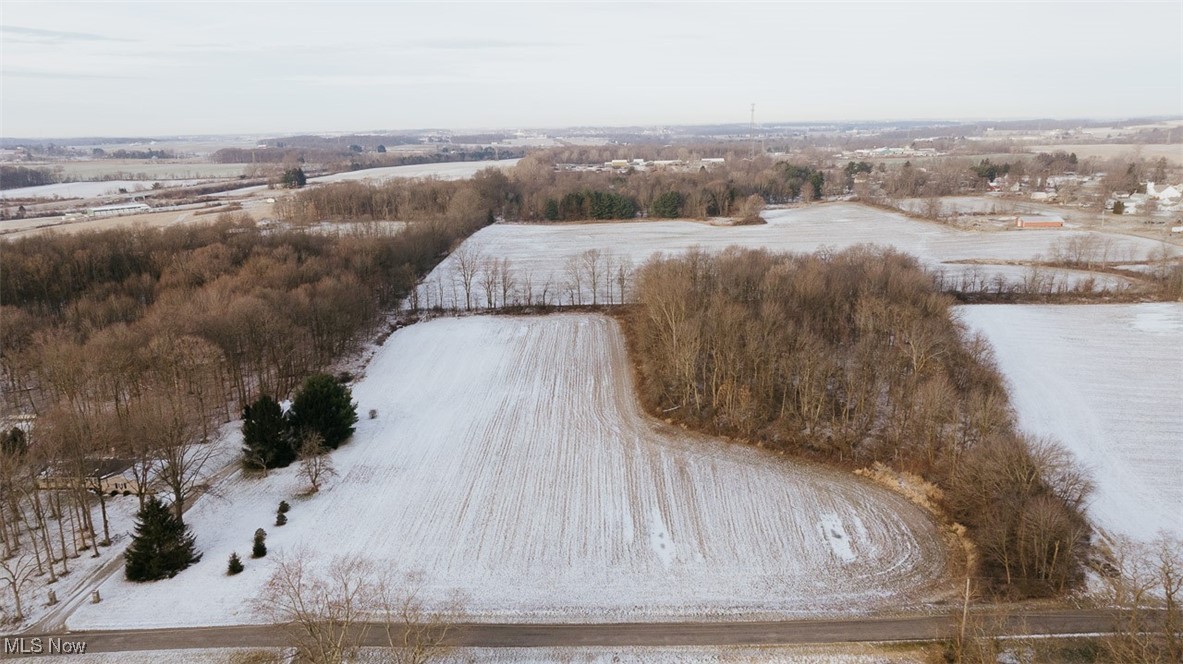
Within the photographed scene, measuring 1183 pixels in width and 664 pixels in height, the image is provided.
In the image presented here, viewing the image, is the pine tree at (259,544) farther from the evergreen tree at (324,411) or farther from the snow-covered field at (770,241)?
the snow-covered field at (770,241)

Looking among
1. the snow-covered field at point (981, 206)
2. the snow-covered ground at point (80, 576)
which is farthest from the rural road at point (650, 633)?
the snow-covered field at point (981, 206)

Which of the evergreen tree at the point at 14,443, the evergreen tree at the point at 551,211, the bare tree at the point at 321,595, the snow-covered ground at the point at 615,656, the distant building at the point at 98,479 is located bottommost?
the snow-covered ground at the point at 615,656

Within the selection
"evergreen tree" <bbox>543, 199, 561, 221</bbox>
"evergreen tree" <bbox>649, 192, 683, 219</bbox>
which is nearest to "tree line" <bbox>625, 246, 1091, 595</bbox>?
"evergreen tree" <bbox>649, 192, 683, 219</bbox>

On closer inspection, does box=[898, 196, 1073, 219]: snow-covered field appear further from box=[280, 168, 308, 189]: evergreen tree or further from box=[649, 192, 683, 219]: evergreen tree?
box=[280, 168, 308, 189]: evergreen tree

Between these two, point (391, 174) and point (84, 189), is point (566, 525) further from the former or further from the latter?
point (391, 174)

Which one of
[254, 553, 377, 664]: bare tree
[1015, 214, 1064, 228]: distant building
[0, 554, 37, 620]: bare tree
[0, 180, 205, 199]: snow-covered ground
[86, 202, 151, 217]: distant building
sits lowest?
[254, 553, 377, 664]: bare tree

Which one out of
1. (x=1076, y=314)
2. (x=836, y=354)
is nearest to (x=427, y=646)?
(x=836, y=354)
